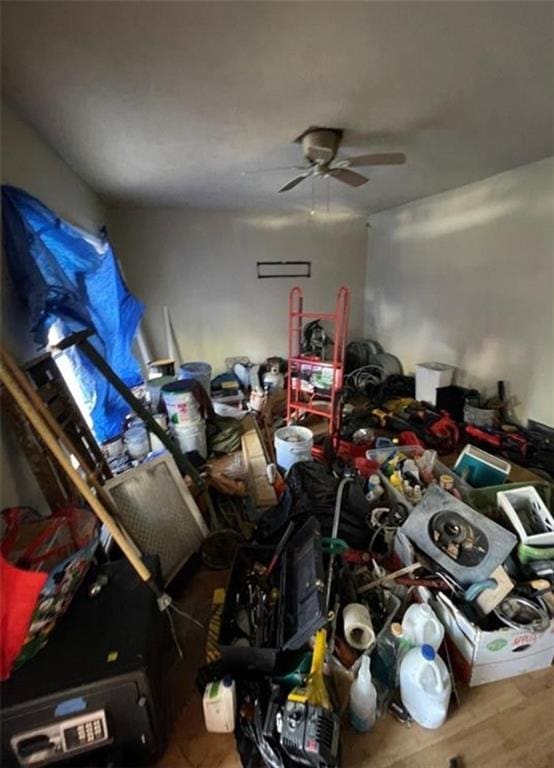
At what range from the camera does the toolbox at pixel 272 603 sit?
1.21 m

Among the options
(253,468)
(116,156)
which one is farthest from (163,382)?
(116,156)

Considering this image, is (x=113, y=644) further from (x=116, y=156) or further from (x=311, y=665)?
(x=116, y=156)

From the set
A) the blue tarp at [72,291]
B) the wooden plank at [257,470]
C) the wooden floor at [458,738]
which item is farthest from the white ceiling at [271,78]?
the wooden floor at [458,738]

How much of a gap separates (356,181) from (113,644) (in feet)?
9.38

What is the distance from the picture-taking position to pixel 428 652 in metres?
1.16

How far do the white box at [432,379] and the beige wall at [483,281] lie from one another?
166 millimetres

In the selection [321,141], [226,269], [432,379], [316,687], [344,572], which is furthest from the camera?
[226,269]

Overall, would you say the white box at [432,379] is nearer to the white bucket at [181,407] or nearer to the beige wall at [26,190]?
the white bucket at [181,407]

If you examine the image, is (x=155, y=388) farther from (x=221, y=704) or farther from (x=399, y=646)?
(x=399, y=646)

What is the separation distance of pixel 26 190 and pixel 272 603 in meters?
2.27

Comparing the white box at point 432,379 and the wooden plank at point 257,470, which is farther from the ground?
the white box at point 432,379

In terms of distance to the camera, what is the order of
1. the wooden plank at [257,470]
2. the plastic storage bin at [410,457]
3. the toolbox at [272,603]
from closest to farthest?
the toolbox at [272,603]
the plastic storage bin at [410,457]
the wooden plank at [257,470]

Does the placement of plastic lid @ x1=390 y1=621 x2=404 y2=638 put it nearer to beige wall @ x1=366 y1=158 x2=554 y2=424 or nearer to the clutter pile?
the clutter pile

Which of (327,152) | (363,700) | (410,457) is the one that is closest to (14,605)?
(363,700)
